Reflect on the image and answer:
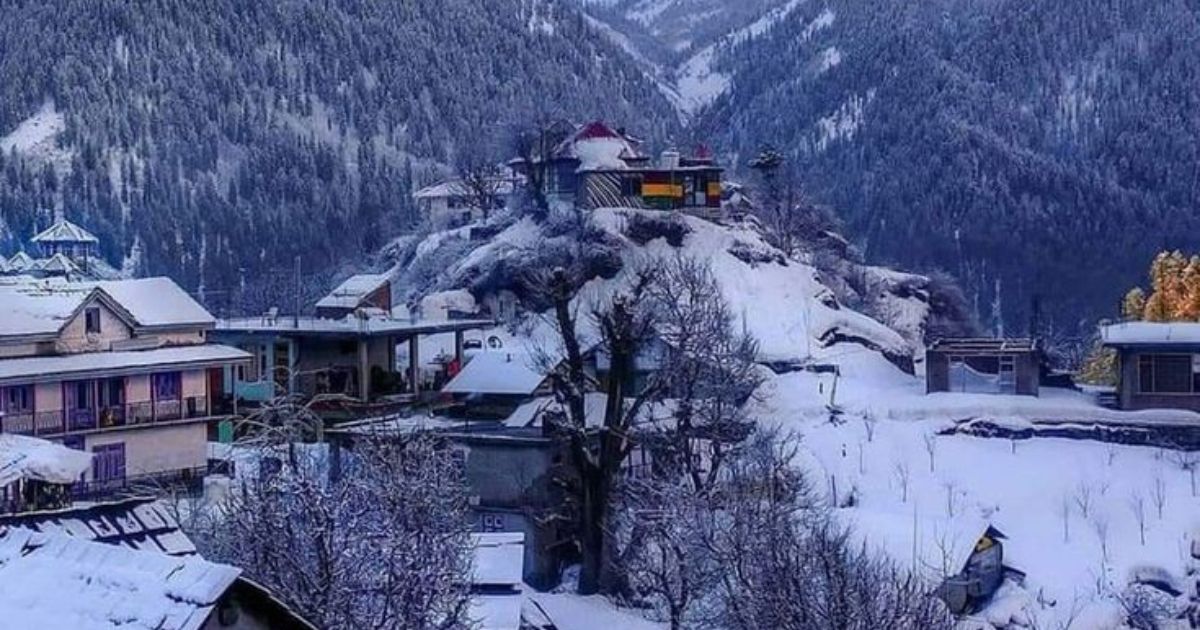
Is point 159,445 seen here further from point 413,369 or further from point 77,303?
point 413,369

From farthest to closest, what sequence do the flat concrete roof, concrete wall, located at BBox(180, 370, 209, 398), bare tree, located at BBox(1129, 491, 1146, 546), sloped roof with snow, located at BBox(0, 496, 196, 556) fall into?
the flat concrete roof < concrete wall, located at BBox(180, 370, 209, 398) < bare tree, located at BBox(1129, 491, 1146, 546) < sloped roof with snow, located at BBox(0, 496, 196, 556)

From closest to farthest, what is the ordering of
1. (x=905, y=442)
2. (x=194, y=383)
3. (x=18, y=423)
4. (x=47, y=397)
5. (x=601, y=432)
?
1. (x=601, y=432)
2. (x=18, y=423)
3. (x=47, y=397)
4. (x=194, y=383)
5. (x=905, y=442)

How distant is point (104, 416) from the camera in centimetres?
3738

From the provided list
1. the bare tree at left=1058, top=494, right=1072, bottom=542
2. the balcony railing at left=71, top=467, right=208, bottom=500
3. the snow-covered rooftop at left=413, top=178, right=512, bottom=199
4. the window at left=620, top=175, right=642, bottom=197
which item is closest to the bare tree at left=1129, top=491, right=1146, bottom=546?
the bare tree at left=1058, top=494, right=1072, bottom=542

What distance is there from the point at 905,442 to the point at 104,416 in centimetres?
1831

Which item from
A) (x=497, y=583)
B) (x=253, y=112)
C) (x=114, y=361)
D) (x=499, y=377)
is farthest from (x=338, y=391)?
(x=253, y=112)

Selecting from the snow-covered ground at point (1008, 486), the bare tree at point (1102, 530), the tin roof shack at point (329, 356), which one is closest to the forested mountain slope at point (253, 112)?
the tin roof shack at point (329, 356)

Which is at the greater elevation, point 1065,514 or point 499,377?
point 499,377

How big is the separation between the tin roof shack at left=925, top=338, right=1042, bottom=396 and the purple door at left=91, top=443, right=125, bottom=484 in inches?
789

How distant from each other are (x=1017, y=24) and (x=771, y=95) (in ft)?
78.5

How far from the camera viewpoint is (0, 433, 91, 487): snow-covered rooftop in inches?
1131

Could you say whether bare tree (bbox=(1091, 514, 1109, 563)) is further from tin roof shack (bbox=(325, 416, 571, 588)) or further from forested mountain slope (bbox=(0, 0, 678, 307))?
forested mountain slope (bbox=(0, 0, 678, 307))

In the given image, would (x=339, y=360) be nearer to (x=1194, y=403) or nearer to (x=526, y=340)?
(x=526, y=340)

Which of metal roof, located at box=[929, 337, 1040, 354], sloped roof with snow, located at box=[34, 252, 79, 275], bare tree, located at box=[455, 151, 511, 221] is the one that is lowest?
metal roof, located at box=[929, 337, 1040, 354]
